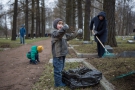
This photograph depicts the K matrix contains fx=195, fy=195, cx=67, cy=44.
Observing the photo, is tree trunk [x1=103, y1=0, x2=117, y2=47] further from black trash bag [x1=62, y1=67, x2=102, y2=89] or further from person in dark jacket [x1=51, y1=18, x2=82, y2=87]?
black trash bag [x1=62, y1=67, x2=102, y2=89]

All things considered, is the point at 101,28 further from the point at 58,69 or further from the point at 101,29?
the point at 58,69

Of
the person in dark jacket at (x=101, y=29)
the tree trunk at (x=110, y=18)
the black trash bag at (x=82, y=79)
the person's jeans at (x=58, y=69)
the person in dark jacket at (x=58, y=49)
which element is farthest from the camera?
the tree trunk at (x=110, y=18)

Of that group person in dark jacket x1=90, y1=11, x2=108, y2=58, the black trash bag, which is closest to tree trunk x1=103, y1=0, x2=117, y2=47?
person in dark jacket x1=90, y1=11, x2=108, y2=58

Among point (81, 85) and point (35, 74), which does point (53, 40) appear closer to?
point (81, 85)

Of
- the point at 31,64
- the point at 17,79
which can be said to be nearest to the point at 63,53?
the point at 17,79

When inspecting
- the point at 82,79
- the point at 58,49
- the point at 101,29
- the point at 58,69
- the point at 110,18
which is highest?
the point at 110,18

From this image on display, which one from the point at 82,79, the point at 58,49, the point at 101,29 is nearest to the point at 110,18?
the point at 101,29

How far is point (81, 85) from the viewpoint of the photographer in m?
4.46

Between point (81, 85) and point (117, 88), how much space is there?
0.85m

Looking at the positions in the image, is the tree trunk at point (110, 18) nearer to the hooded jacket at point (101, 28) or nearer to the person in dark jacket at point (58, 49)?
the hooded jacket at point (101, 28)

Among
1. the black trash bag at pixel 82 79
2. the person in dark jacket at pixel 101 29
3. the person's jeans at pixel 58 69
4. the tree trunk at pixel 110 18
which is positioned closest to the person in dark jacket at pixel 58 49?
the person's jeans at pixel 58 69

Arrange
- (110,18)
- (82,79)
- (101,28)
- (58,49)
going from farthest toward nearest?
(110,18) < (101,28) < (58,49) < (82,79)

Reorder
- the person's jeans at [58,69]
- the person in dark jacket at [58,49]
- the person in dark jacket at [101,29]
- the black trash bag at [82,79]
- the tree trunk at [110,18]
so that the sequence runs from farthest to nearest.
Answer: the tree trunk at [110,18], the person in dark jacket at [101,29], the person's jeans at [58,69], the person in dark jacket at [58,49], the black trash bag at [82,79]

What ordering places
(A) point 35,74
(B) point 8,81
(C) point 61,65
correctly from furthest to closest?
1. (A) point 35,74
2. (B) point 8,81
3. (C) point 61,65
